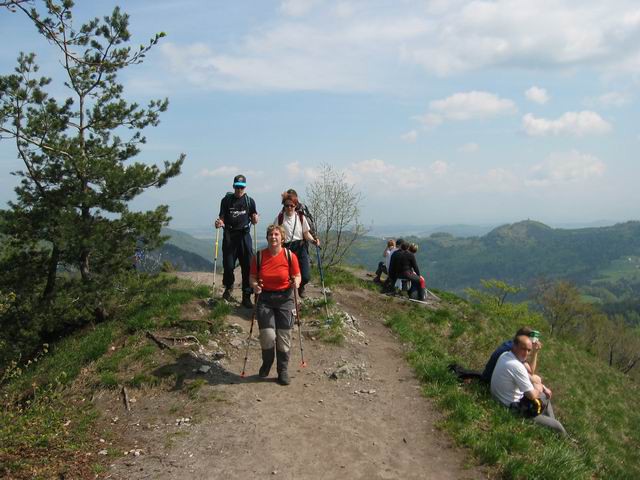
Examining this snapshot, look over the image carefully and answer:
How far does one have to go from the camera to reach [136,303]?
1181 cm

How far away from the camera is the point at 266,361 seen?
8.45 meters

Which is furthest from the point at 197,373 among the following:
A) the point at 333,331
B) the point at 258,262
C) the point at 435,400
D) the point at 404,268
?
the point at 404,268

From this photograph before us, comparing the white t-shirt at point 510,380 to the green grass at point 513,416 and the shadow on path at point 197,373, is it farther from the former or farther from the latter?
the shadow on path at point 197,373

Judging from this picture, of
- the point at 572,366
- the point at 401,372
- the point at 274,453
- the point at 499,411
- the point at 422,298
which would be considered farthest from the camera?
the point at 572,366

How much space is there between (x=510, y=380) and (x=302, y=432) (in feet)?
12.3

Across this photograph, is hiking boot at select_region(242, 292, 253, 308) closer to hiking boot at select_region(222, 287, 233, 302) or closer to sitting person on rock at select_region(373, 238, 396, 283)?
hiking boot at select_region(222, 287, 233, 302)

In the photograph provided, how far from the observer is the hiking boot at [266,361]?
8.37 m

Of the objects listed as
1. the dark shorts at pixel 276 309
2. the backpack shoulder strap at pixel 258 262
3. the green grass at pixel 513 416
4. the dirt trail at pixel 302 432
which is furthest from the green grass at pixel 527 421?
the backpack shoulder strap at pixel 258 262

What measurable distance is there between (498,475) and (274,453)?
2914mm

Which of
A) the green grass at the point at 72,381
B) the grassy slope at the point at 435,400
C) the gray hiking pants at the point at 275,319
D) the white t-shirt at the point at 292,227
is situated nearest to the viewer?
the green grass at the point at 72,381

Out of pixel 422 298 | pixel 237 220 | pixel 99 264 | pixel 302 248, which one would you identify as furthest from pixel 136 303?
pixel 422 298

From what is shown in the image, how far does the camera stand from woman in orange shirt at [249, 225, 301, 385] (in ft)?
26.8

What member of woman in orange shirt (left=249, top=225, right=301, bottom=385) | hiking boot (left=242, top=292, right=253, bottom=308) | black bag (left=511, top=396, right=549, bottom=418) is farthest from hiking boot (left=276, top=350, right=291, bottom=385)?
black bag (left=511, top=396, right=549, bottom=418)

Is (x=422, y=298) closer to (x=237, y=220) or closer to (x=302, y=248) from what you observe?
(x=302, y=248)
